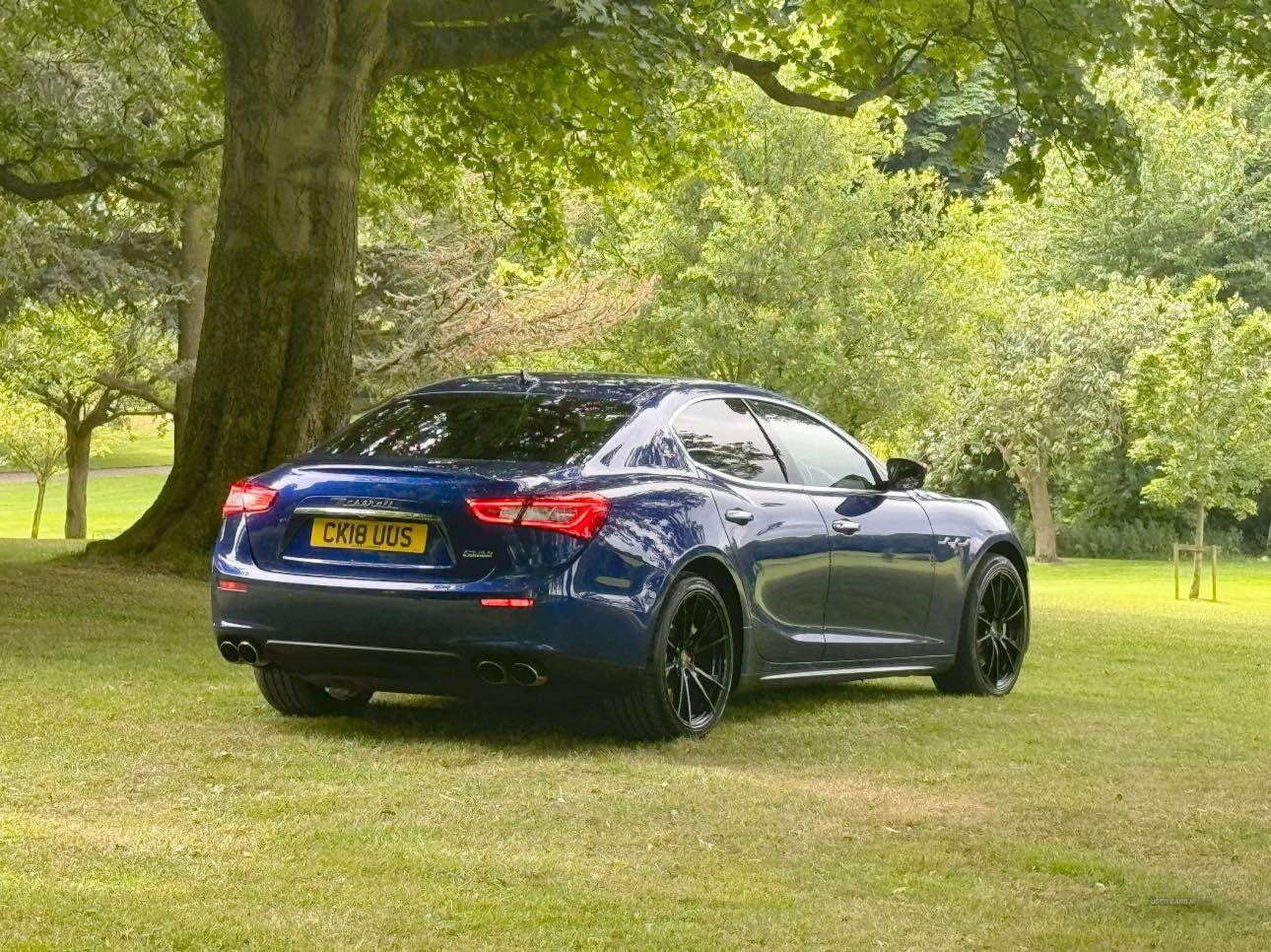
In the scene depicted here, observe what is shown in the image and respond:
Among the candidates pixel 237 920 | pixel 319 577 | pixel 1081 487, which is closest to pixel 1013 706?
pixel 319 577

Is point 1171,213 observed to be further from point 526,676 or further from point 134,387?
point 526,676

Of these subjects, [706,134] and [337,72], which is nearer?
[337,72]

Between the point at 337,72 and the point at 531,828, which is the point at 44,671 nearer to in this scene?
the point at 531,828

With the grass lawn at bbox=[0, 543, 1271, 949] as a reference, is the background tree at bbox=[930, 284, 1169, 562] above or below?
above

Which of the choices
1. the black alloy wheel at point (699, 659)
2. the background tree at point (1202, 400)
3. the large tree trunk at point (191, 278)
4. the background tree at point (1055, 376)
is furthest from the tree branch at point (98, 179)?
the background tree at point (1055, 376)

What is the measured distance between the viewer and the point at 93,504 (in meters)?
76.1

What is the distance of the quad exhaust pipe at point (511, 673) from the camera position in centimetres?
797

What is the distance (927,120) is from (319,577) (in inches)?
2626

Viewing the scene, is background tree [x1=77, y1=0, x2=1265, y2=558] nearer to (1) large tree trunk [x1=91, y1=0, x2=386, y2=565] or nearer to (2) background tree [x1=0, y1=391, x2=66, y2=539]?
(1) large tree trunk [x1=91, y1=0, x2=386, y2=565]

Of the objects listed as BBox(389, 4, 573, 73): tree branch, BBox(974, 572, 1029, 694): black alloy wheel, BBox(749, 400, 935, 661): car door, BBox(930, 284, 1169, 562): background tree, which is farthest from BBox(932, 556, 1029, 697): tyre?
BBox(930, 284, 1169, 562): background tree

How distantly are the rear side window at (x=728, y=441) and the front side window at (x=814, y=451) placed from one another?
14 centimetres

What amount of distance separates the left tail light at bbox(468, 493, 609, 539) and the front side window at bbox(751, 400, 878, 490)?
1.90 m

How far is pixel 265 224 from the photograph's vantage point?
49.5ft

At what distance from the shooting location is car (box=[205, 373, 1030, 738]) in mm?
7957
